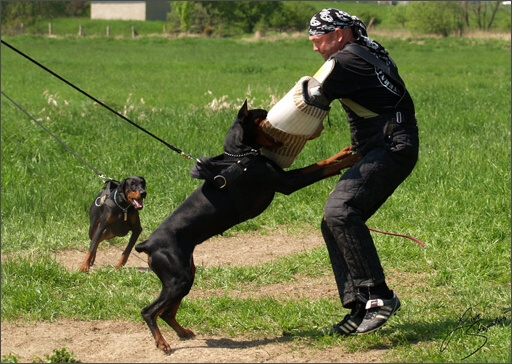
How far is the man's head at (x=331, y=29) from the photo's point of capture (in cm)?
506

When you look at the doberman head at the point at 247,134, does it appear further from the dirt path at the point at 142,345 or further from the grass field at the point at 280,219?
the dirt path at the point at 142,345

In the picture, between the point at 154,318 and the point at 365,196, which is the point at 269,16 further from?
the point at 154,318

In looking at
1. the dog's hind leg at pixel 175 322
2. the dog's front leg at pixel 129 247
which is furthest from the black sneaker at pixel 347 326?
the dog's front leg at pixel 129 247

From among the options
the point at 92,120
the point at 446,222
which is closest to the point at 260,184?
the point at 446,222

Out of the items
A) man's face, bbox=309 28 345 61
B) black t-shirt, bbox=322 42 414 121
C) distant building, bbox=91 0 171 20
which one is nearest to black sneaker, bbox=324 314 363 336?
black t-shirt, bbox=322 42 414 121

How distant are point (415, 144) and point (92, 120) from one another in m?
8.83

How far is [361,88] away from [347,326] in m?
1.47

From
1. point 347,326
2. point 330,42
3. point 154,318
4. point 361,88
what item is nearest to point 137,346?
point 154,318

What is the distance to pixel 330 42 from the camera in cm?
512

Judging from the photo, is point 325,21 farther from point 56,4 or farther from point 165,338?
point 56,4

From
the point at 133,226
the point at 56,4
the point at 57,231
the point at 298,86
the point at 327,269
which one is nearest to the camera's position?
the point at 298,86

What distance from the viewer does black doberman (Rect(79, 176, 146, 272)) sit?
7.30 metres

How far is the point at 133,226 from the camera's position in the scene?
7598 mm

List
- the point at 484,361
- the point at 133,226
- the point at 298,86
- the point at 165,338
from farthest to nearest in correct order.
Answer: the point at 133,226 < the point at 165,338 < the point at 298,86 < the point at 484,361
